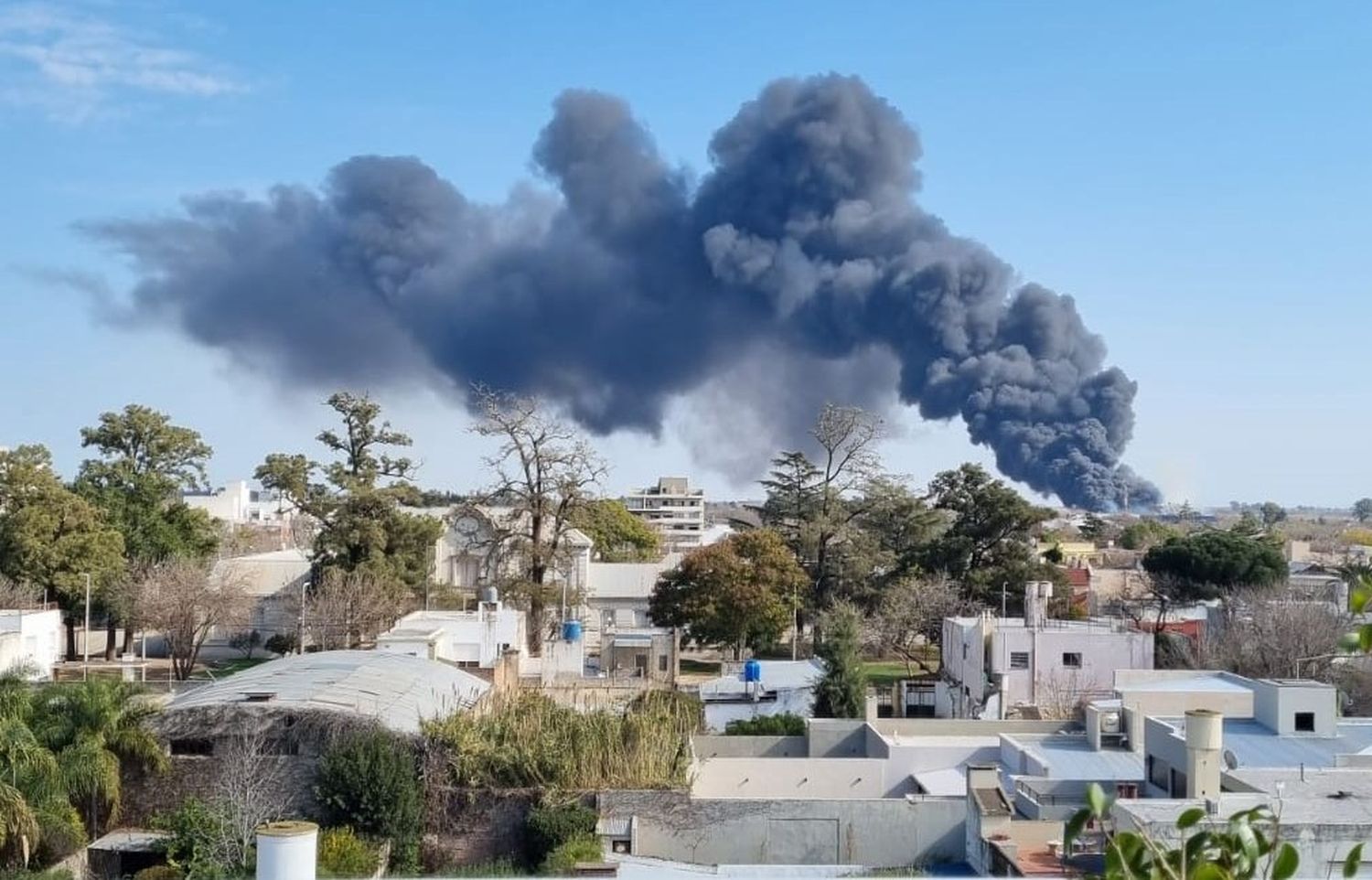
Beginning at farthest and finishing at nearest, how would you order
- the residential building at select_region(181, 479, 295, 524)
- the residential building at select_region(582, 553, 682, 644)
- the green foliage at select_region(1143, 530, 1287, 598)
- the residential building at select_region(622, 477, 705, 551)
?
the residential building at select_region(622, 477, 705, 551) → the residential building at select_region(181, 479, 295, 524) → the residential building at select_region(582, 553, 682, 644) → the green foliage at select_region(1143, 530, 1287, 598)

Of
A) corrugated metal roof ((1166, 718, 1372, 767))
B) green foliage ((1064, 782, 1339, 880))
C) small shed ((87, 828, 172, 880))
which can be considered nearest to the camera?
green foliage ((1064, 782, 1339, 880))

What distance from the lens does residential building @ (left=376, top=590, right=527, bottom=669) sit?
79.7ft

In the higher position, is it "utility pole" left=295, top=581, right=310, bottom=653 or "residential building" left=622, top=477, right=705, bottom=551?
"residential building" left=622, top=477, right=705, bottom=551

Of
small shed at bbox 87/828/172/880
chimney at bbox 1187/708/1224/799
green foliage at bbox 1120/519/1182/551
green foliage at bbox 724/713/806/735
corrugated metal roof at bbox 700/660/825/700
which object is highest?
green foliage at bbox 1120/519/1182/551

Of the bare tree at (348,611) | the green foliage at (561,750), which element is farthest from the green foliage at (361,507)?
the green foliage at (561,750)

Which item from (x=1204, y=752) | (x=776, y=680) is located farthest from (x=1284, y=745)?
(x=776, y=680)

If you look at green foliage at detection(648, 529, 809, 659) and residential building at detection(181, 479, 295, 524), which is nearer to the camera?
green foliage at detection(648, 529, 809, 659)

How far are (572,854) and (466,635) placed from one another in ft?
45.3

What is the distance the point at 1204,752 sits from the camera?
13484 mm

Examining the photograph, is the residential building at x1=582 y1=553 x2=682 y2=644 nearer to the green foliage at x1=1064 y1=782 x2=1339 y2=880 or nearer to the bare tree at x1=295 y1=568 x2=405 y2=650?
the bare tree at x1=295 y1=568 x2=405 y2=650

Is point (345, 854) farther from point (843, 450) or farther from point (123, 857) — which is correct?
point (843, 450)

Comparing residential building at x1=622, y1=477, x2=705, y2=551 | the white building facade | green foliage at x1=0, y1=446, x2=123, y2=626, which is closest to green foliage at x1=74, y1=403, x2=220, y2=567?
green foliage at x1=0, y1=446, x2=123, y2=626

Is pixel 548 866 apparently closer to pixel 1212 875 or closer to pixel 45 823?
pixel 45 823

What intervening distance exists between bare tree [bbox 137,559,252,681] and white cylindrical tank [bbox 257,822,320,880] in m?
26.1
